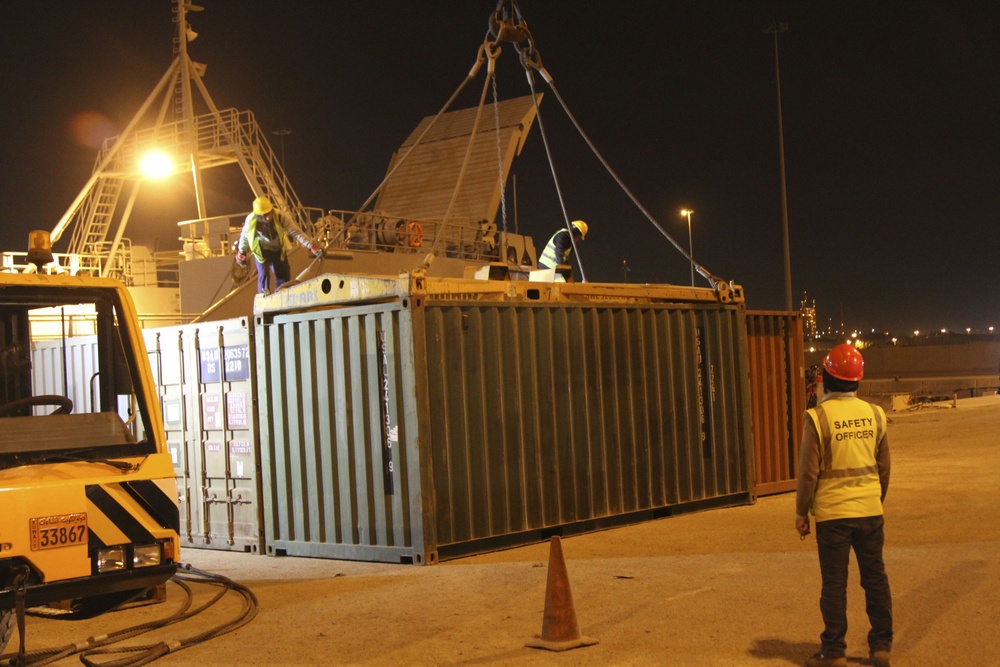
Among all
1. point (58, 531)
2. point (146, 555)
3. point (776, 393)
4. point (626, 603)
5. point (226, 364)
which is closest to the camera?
point (58, 531)

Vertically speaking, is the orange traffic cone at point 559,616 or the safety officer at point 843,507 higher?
the safety officer at point 843,507

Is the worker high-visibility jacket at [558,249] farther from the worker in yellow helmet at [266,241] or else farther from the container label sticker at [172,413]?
the container label sticker at [172,413]

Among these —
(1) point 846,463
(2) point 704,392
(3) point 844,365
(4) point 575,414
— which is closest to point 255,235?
(4) point 575,414

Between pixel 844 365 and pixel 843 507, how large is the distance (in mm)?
772

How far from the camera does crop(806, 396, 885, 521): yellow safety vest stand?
549 cm

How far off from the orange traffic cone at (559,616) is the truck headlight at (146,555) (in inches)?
91.7

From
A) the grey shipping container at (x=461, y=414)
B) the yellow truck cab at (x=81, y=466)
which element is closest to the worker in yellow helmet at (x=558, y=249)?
the grey shipping container at (x=461, y=414)

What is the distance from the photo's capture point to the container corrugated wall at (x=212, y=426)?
420 inches

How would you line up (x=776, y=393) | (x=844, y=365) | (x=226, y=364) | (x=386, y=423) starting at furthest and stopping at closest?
(x=776, y=393), (x=226, y=364), (x=386, y=423), (x=844, y=365)

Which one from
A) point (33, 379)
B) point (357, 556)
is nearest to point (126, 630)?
point (33, 379)

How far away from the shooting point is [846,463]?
18.1 ft

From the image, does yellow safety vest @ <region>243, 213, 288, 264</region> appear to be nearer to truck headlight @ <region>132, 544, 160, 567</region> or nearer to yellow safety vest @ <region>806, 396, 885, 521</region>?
truck headlight @ <region>132, 544, 160, 567</region>

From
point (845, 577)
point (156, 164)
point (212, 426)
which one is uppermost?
point (156, 164)

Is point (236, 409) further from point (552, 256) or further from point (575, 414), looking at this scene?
point (552, 256)
